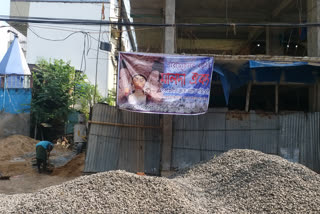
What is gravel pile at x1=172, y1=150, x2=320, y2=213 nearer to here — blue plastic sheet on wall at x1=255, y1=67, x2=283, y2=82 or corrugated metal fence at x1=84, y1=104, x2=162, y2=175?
corrugated metal fence at x1=84, y1=104, x2=162, y2=175

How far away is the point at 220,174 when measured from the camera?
23.2 feet

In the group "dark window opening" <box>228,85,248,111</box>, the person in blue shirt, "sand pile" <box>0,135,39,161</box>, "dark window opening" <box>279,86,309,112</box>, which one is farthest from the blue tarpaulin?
"dark window opening" <box>279,86,309,112</box>

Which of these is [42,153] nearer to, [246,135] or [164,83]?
[164,83]

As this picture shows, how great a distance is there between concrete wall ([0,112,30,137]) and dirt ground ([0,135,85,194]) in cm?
99

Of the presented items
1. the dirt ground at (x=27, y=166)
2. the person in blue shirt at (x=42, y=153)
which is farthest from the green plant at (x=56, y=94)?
the person in blue shirt at (x=42, y=153)

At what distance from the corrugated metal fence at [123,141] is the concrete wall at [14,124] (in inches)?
343

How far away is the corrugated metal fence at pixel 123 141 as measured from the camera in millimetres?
9195

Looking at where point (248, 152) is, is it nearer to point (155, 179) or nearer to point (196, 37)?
point (155, 179)

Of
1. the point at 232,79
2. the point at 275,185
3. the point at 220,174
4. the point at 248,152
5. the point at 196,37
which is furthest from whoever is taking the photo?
the point at 196,37

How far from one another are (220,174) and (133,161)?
3.15 m

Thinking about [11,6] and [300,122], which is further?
[11,6]

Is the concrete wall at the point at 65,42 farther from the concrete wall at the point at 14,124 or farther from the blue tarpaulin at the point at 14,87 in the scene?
the concrete wall at the point at 14,124

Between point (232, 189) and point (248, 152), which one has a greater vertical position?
point (248, 152)

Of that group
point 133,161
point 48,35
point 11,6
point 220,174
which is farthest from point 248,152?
point 11,6
